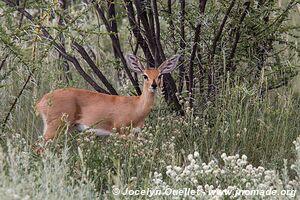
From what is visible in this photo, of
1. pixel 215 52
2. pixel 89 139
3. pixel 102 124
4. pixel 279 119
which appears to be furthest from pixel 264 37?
pixel 89 139

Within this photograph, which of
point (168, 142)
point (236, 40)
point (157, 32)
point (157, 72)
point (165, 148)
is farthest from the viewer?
point (236, 40)

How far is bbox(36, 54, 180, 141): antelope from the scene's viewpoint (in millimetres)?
7344

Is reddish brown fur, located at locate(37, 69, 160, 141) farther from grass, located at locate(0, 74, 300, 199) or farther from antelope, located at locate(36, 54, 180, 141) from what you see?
grass, located at locate(0, 74, 300, 199)

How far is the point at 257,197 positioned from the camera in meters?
5.07

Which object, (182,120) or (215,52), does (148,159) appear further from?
(215,52)

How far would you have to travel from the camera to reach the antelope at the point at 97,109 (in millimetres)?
7344

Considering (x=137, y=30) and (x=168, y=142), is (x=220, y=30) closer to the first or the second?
(x=137, y=30)

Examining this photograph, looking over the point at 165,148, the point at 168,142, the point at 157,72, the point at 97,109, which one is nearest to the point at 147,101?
the point at 157,72

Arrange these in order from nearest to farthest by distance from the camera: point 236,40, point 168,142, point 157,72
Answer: point 168,142 < point 157,72 < point 236,40

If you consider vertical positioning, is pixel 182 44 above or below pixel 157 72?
above

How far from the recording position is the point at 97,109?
24.5 ft

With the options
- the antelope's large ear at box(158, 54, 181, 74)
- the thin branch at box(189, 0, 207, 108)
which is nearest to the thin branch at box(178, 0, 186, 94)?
the thin branch at box(189, 0, 207, 108)

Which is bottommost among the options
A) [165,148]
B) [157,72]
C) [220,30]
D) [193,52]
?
[165,148]

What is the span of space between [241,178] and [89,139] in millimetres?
1518
